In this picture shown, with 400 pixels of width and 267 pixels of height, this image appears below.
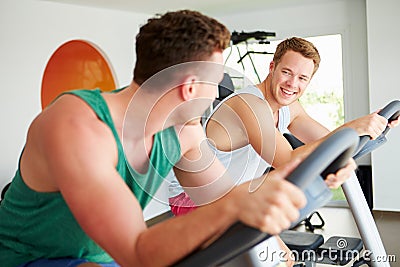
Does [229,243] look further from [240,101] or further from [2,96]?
[2,96]

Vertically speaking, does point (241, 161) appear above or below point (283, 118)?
below

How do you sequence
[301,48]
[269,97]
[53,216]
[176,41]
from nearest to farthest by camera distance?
[176,41], [53,216], [301,48], [269,97]

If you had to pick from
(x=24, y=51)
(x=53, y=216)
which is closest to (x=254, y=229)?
(x=53, y=216)

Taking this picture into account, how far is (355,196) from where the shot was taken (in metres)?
1.88

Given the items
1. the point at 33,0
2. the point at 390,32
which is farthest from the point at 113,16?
the point at 390,32

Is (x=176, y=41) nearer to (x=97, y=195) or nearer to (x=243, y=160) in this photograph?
(x=97, y=195)

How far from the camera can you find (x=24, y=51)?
4551 mm

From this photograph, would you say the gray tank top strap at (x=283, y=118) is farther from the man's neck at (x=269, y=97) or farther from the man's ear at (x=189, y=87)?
the man's ear at (x=189, y=87)

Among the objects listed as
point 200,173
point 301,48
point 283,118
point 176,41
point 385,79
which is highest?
point 176,41

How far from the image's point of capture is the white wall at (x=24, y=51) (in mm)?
4375

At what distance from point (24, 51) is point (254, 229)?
164 inches

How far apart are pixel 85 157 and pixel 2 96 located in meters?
3.70

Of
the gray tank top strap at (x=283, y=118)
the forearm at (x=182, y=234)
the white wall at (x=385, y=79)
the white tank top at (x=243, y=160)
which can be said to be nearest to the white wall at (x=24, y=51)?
the white tank top at (x=243, y=160)

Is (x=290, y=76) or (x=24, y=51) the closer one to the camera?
(x=290, y=76)
